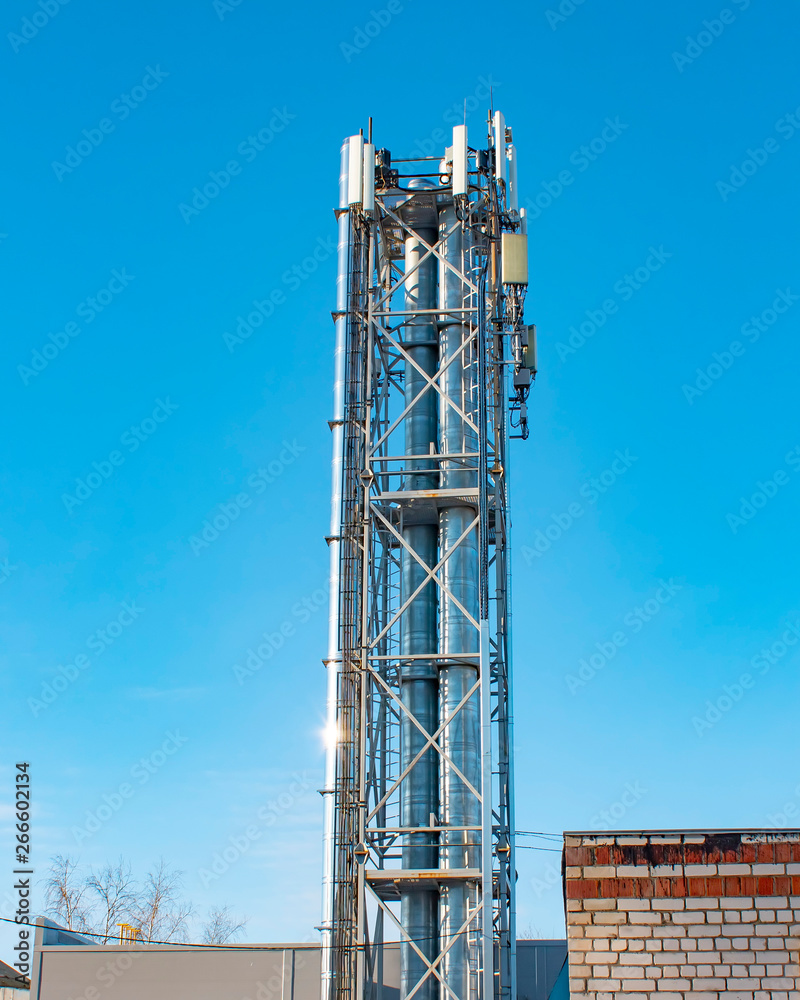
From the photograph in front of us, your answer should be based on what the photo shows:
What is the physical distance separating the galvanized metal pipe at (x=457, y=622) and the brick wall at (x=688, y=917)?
8.98 metres

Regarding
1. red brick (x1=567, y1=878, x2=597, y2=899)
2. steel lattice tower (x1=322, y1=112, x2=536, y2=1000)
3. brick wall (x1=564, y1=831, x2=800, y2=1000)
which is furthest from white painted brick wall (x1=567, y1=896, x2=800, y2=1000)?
steel lattice tower (x1=322, y1=112, x2=536, y2=1000)

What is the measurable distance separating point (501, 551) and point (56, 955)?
15.8 meters

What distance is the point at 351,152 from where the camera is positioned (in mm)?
24625

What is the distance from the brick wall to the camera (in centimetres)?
1150

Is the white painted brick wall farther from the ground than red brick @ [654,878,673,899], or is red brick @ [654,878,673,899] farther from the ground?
red brick @ [654,878,673,899]

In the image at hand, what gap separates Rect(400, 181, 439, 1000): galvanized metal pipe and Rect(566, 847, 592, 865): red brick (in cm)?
861

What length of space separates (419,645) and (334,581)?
221 centimetres

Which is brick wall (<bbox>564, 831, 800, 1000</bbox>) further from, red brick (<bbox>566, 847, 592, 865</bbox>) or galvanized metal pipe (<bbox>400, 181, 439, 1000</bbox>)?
galvanized metal pipe (<bbox>400, 181, 439, 1000</bbox>)

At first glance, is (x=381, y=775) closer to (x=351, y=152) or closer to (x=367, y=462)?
(x=367, y=462)

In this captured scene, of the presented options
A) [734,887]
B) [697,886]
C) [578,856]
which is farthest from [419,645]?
[734,887]

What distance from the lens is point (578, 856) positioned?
1195cm

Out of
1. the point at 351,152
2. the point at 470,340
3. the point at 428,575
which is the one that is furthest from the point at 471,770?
the point at 351,152

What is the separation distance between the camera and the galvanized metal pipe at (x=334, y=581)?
827 inches

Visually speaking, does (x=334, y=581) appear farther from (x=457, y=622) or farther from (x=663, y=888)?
(x=663, y=888)
